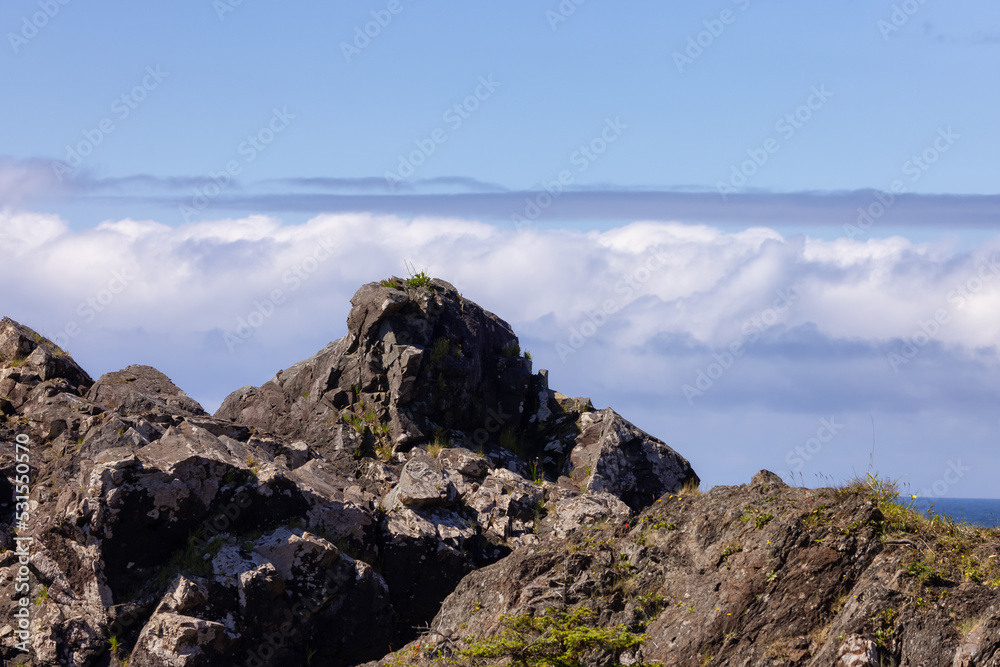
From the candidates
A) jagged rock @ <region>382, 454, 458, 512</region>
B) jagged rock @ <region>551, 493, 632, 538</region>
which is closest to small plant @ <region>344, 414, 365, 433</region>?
jagged rock @ <region>382, 454, 458, 512</region>

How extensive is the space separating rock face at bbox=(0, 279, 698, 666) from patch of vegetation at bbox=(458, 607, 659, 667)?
151 centimetres

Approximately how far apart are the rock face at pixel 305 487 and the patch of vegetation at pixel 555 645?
4.95ft

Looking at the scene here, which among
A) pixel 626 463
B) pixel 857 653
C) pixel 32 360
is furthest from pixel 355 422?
pixel 857 653

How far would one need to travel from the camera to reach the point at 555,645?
15.8 metres

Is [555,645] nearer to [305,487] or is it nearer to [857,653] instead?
[857,653]

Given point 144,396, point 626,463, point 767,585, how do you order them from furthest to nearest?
point 626,463 → point 144,396 → point 767,585

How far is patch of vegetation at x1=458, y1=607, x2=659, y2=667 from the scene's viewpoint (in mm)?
15414

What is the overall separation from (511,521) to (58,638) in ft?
37.1

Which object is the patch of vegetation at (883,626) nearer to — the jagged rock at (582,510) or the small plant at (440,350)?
the jagged rock at (582,510)

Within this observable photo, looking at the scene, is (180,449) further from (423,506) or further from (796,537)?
(796,537)

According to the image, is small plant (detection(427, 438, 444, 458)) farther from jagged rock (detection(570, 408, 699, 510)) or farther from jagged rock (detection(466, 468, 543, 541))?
jagged rock (detection(570, 408, 699, 510))

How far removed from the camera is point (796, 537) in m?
16.1

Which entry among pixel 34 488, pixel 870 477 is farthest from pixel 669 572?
pixel 34 488

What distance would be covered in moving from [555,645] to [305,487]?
31.6ft
